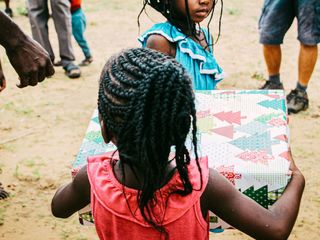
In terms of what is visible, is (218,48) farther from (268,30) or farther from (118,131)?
(118,131)

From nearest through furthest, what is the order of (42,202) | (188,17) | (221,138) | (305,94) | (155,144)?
1. (155,144)
2. (221,138)
3. (188,17)
4. (42,202)
5. (305,94)

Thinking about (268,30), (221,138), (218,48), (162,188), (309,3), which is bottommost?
(218,48)

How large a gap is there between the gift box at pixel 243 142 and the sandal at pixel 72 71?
10.9ft

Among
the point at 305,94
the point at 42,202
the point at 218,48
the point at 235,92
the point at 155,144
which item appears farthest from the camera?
the point at 218,48

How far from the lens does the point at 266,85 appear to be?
4.52 meters

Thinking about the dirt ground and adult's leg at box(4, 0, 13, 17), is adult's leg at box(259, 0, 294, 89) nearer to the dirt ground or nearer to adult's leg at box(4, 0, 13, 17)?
the dirt ground

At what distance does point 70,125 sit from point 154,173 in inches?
117

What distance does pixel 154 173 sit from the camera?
1.28m

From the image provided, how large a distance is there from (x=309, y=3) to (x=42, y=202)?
100 inches

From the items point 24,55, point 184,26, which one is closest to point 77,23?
Result: point 184,26

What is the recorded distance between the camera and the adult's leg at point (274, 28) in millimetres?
4207

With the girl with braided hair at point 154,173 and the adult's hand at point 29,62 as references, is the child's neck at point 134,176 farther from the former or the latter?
the adult's hand at point 29,62

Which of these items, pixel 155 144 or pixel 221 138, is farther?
pixel 221 138

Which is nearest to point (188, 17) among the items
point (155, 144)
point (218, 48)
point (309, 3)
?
point (155, 144)
